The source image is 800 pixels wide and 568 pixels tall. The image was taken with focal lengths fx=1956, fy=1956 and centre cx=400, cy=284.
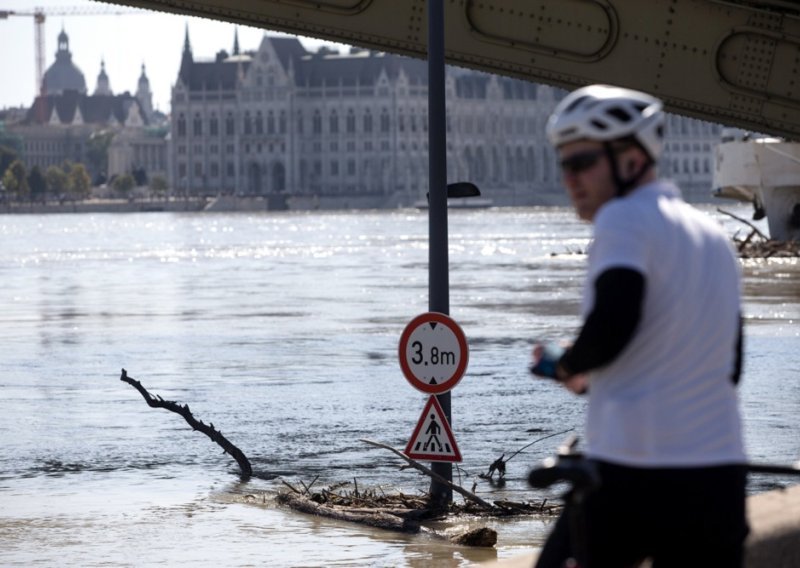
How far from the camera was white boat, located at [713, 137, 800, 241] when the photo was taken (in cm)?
6038

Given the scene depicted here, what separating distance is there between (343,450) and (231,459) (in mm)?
946

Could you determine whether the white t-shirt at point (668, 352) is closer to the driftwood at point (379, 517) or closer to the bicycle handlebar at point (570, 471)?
the bicycle handlebar at point (570, 471)

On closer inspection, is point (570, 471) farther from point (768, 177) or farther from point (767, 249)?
point (768, 177)

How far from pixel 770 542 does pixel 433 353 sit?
249 inches

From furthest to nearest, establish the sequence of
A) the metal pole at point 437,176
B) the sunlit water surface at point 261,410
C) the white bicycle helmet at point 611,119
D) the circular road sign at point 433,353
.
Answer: the metal pole at point 437,176 < the circular road sign at point 433,353 < the sunlit water surface at point 261,410 < the white bicycle helmet at point 611,119

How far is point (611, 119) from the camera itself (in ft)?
13.8

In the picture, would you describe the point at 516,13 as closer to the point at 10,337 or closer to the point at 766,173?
the point at 10,337

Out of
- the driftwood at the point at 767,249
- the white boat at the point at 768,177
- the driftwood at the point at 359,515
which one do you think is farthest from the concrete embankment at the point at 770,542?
the white boat at the point at 768,177

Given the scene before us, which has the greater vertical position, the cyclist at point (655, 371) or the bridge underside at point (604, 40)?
the bridge underside at point (604, 40)

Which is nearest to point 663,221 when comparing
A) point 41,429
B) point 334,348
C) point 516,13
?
point 41,429

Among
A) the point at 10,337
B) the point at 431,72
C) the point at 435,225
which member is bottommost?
the point at 10,337

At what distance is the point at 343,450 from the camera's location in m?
15.7

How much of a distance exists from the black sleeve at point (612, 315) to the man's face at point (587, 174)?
26 centimetres

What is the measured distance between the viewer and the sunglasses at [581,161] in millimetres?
4293
